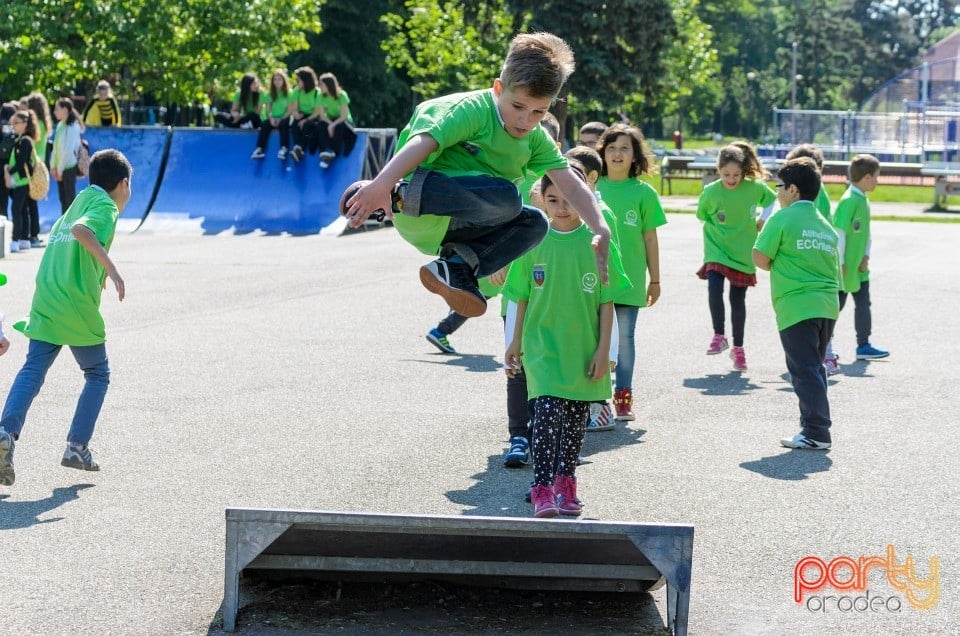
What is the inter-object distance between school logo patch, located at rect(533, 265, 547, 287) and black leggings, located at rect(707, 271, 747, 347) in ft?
15.6

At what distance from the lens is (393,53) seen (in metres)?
49.0

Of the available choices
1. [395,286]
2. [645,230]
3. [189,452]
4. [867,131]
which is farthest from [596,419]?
[867,131]

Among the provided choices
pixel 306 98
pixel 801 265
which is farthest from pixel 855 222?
pixel 306 98

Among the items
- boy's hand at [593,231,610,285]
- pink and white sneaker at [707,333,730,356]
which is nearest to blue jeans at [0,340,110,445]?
boy's hand at [593,231,610,285]

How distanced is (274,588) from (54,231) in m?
2.60

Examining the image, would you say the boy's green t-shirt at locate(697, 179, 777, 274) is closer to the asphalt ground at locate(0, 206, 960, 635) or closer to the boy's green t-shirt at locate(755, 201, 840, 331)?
the asphalt ground at locate(0, 206, 960, 635)

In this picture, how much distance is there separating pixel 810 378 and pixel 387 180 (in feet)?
13.6

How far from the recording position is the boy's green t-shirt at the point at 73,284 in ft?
21.9

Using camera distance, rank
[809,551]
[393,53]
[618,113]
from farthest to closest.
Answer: [393,53], [618,113], [809,551]

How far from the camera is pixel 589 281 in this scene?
620cm

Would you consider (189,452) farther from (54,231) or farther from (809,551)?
(809,551)

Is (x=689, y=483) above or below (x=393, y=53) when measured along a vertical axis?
below

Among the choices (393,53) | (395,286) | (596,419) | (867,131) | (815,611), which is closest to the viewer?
(815,611)

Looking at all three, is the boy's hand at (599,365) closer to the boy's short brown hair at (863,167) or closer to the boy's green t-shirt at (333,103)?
the boy's short brown hair at (863,167)
